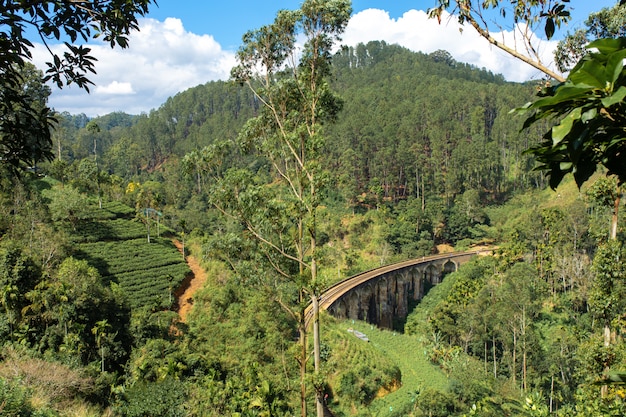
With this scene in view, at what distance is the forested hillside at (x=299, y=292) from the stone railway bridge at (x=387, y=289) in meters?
1.92

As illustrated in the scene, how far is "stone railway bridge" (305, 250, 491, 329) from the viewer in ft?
108

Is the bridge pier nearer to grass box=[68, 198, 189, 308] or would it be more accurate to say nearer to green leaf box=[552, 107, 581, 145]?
grass box=[68, 198, 189, 308]

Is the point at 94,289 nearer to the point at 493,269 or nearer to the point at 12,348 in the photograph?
the point at 12,348

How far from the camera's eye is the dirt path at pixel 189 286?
28.3 m

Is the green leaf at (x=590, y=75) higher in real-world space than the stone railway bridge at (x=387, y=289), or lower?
higher

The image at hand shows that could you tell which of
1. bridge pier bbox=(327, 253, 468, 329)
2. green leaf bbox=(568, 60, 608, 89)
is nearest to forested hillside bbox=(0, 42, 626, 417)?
green leaf bbox=(568, 60, 608, 89)

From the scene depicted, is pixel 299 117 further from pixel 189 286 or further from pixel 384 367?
pixel 189 286

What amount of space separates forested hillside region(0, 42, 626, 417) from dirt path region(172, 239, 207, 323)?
0.72 metres

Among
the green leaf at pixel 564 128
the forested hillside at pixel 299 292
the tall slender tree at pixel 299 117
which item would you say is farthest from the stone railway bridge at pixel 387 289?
the green leaf at pixel 564 128

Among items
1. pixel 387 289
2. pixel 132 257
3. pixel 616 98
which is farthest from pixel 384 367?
pixel 616 98

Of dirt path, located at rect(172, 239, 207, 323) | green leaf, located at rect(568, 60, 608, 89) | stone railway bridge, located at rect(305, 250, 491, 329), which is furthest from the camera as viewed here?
stone railway bridge, located at rect(305, 250, 491, 329)

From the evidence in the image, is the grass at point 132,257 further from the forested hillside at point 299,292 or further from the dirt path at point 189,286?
the dirt path at point 189,286

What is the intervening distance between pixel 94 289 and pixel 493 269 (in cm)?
3397

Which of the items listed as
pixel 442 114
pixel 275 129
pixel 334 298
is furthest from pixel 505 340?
pixel 442 114
